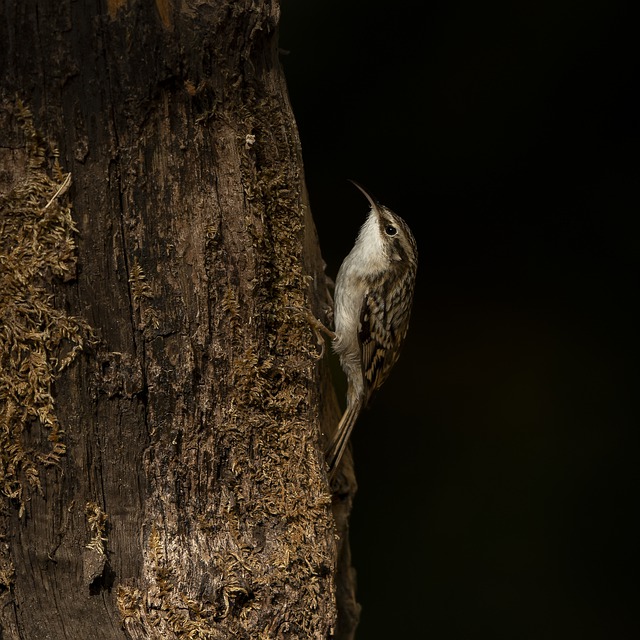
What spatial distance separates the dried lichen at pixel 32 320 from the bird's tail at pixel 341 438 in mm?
1097

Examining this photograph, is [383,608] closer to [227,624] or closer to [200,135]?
[227,624]

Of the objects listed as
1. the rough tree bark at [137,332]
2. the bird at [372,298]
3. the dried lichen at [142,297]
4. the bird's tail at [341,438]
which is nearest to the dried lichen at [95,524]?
the rough tree bark at [137,332]

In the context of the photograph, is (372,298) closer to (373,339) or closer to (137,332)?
(373,339)

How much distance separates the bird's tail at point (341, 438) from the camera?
284cm

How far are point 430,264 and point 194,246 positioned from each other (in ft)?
8.46

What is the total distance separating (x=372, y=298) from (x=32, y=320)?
1.64 metres

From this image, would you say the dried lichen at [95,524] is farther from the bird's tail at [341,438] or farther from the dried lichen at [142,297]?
the bird's tail at [341,438]

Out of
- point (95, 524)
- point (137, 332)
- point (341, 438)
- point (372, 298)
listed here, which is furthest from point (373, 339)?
point (95, 524)

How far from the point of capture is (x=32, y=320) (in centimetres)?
199

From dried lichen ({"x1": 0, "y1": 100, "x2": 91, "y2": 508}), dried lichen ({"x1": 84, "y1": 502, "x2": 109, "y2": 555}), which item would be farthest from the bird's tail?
dried lichen ({"x1": 0, "y1": 100, "x2": 91, "y2": 508})

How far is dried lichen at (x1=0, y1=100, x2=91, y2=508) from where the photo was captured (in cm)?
197

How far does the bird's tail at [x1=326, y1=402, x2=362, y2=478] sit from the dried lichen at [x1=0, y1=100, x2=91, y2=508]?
3.60 ft

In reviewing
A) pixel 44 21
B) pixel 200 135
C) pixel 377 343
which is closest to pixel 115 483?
pixel 200 135

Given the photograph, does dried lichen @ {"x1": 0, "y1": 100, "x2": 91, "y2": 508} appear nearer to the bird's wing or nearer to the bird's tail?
the bird's tail
